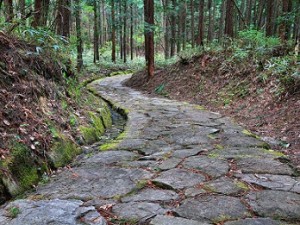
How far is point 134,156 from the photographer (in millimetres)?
4141

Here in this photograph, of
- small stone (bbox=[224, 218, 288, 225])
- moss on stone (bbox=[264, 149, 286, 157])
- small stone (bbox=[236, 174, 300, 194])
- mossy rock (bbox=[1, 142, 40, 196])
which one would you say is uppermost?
mossy rock (bbox=[1, 142, 40, 196])

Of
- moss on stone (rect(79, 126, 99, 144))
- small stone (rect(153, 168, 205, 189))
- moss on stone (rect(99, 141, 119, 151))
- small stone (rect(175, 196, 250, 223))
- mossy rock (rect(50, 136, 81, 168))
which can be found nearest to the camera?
small stone (rect(175, 196, 250, 223))

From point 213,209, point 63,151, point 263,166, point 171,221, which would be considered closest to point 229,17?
point 263,166

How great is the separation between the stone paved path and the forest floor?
2.24 ft

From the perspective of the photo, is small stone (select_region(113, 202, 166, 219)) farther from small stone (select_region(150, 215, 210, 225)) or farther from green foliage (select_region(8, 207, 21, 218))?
green foliage (select_region(8, 207, 21, 218))

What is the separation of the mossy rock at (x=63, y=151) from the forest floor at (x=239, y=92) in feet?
9.77

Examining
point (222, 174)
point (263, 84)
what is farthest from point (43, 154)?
point (263, 84)

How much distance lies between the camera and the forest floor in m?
5.27

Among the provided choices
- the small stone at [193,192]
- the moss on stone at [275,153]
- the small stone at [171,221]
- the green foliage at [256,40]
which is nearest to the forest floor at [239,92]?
the moss on stone at [275,153]

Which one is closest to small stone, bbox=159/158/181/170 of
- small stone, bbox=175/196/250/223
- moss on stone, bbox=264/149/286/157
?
small stone, bbox=175/196/250/223

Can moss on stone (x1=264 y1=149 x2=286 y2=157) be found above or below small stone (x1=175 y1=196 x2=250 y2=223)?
below

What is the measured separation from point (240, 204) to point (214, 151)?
1.63 m

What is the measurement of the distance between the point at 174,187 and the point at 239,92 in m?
5.57

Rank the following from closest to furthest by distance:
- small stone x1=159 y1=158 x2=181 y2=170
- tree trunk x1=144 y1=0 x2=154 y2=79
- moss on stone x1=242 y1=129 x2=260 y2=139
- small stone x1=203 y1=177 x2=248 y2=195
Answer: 1. small stone x1=203 y1=177 x2=248 y2=195
2. small stone x1=159 y1=158 x2=181 y2=170
3. moss on stone x1=242 y1=129 x2=260 y2=139
4. tree trunk x1=144 y1=0 x2=154 y2=79
